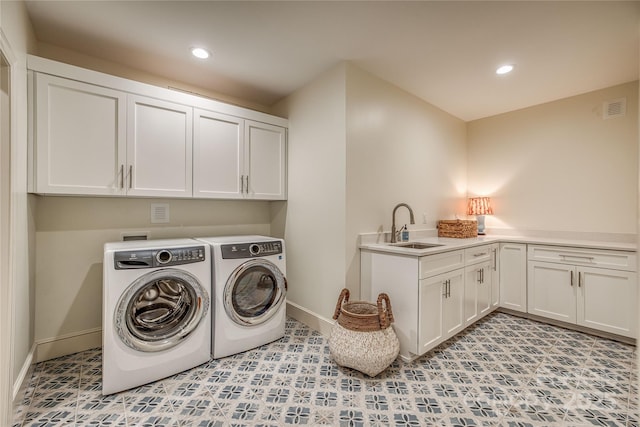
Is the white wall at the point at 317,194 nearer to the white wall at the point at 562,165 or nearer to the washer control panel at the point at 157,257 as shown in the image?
the washer control panel at the point at 157,257

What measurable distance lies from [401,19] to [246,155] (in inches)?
67.2

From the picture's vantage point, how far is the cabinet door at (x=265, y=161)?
2738mm

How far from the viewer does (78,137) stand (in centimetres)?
191

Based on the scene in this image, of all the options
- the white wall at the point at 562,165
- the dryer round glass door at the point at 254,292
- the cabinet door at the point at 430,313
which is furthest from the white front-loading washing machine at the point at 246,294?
the white wall at the point at 562,165

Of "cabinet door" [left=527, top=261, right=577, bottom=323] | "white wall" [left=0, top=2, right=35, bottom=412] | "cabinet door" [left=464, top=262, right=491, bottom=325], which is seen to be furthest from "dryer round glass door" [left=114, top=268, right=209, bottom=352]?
"cabinet door" [left=527, top=261, right=577, bottom=323]

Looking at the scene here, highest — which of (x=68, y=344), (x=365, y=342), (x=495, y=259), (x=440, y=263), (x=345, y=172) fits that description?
(x=345, y=172)

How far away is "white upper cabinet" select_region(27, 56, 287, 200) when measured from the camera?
1.81m

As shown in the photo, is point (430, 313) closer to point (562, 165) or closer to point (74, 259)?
point (562, 165)

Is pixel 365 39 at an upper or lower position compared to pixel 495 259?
upper

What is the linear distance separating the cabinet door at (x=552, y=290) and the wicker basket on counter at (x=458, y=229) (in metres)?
0.64

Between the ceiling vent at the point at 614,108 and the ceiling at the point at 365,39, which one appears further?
the ceiling vent at the point at 614,108

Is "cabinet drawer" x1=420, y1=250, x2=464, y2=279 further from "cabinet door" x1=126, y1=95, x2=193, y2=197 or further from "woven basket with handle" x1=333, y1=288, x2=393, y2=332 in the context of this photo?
"cabinet door" x1=126, y1=95, x2=193, y2=197

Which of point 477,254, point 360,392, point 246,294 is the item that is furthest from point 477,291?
point 246,294

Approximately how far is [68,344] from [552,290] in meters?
4.32
